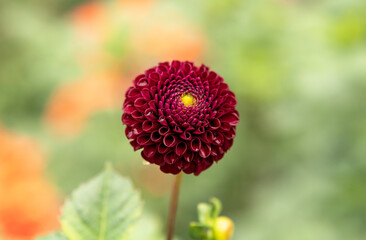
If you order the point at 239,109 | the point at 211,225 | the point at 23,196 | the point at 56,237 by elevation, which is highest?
the point at 239,109

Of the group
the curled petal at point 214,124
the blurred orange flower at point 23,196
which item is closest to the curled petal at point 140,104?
the curled petal at point 214,124

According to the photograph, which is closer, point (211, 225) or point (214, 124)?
point (214, 124)

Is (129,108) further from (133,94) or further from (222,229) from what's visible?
(222,229)

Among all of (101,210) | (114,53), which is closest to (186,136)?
(101,210)

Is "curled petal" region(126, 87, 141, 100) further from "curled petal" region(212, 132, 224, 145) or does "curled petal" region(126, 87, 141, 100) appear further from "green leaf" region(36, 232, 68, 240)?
"green leaf" region(36, 232, 68, 240)

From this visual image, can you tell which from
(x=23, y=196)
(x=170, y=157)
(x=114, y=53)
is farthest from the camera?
(x=114, y=53)

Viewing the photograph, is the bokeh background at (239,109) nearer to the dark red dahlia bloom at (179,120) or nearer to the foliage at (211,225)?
the foliage at (211,225)

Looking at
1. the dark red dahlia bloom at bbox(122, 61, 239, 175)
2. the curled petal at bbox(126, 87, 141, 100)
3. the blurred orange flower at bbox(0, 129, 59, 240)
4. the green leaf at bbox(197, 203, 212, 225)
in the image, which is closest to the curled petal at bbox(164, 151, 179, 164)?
the dark red dahlia bloom at bbox(122, 61, 239, 175)
